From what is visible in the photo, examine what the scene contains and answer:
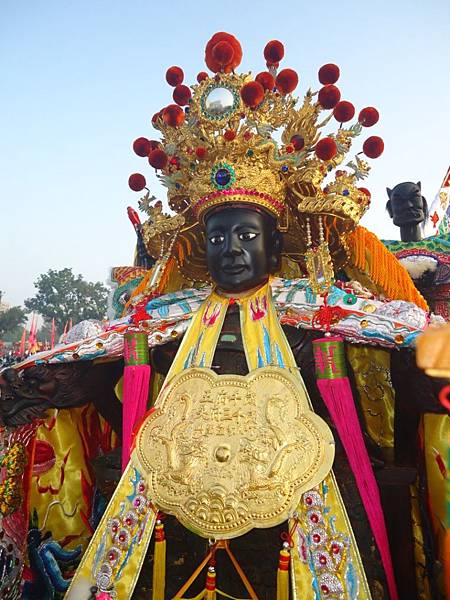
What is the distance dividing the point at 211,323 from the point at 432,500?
66.1 inches

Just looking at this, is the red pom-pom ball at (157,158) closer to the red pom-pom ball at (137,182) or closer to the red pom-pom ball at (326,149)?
the red pom-pom ball at (137,182)

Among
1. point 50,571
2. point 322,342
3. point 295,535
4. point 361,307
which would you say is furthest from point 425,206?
point 50,571

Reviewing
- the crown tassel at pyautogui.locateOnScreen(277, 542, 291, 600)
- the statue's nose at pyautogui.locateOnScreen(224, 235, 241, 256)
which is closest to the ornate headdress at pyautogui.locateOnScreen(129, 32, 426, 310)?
the statue's nose at pyautogui.locateOnScreen(224, 235, 241, 256)

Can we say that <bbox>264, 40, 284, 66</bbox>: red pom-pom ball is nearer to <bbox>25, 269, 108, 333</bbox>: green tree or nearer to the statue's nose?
the statue's nose

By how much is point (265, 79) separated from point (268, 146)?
47cm

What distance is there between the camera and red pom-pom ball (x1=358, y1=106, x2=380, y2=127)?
3.24m

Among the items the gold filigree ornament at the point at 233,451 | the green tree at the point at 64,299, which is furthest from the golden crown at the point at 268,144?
the green tree at the point at 64,299

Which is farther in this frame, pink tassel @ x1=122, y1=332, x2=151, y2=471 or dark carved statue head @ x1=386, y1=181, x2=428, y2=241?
dark carved statue head @ x1=386, y1=181, x2=428, y2=241

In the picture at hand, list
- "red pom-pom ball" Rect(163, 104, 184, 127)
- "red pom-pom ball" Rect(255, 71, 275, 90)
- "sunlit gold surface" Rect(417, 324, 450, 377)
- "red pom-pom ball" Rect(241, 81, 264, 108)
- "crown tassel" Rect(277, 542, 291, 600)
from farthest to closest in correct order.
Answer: "red pom-pom ball" Rect(163, 104, 184, 127)
"red pom-pom ball" Rect(255, 71, 275, 90)
"red pom-pom ball" Rect(241, 81, 264, 108)
"crown tassel" Rect(277, 542, 291, 600)
"sunlit gold surface" Rect(417, 324, 450, 377)

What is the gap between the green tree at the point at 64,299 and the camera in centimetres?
3334

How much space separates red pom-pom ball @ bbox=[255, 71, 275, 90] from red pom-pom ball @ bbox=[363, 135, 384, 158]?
0.76 m

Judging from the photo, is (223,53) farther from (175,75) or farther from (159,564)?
(159,564)

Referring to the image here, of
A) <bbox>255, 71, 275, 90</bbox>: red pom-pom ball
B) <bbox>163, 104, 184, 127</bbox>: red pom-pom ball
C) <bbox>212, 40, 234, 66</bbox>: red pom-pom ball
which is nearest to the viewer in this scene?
<bbox>212, 40, 234, 66</bbox>: red pom-pom ball

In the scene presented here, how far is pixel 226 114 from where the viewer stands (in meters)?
3.16
